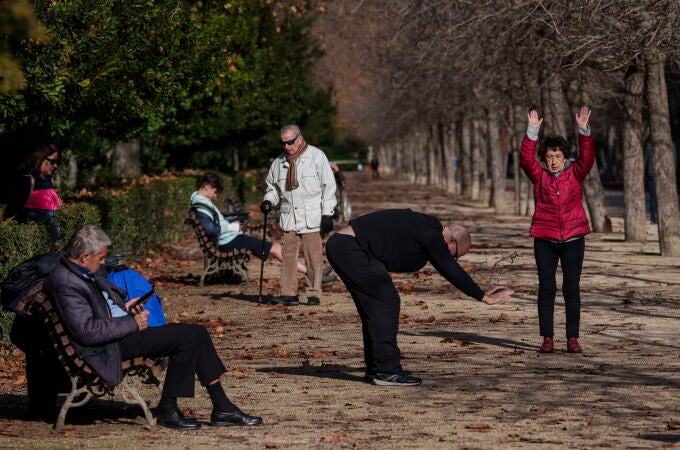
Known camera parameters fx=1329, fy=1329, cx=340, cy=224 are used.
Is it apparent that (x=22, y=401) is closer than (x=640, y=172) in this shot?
Yes

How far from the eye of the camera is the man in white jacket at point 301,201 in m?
14.4

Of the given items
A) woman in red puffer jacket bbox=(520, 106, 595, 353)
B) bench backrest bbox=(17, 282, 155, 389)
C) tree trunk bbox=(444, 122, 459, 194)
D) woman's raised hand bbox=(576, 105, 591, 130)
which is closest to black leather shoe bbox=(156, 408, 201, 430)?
bench backrest bbox=(17, 282, 155, 389)

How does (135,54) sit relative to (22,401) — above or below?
above

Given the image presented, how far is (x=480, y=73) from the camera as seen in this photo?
30656 mm

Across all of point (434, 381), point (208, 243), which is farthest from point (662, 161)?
point (434, 381)

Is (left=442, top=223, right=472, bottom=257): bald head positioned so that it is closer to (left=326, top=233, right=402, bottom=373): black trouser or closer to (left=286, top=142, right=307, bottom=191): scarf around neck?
(left=326, top=233, right=402, bottom=373): black trouser

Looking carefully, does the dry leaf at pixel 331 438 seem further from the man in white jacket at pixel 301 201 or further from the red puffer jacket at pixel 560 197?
the man in white jacket at pixel 301 201

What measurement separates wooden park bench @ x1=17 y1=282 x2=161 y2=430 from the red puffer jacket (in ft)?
12.4

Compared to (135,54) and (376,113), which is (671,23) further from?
(376,113)

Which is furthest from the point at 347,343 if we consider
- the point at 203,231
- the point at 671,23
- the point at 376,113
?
the point at 376,113

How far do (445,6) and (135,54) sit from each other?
9378 millimetres

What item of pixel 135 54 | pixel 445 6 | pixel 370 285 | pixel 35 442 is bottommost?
pixel 35 442

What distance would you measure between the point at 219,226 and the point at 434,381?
7516 millimetres

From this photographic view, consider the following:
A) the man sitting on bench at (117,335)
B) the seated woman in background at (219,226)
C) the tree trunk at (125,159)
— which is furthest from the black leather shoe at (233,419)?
the tree trunk at (125,159)
